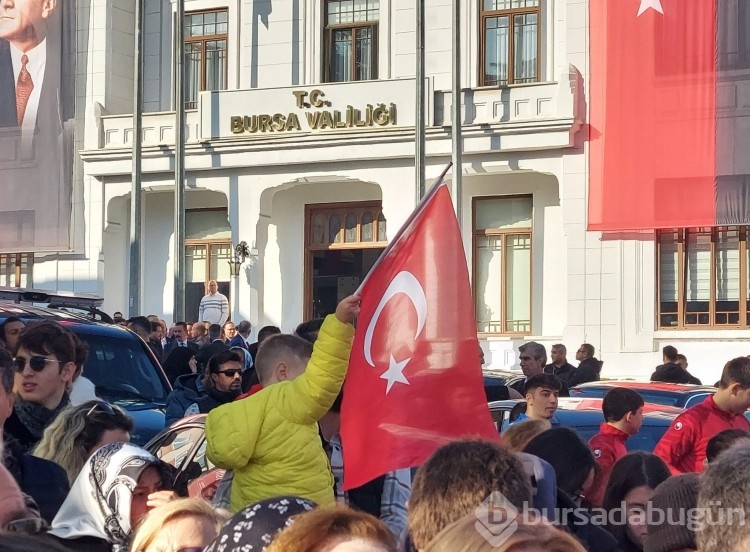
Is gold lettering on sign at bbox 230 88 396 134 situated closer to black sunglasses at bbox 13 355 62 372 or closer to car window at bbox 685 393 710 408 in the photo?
car window at bbox 685 393 710 408

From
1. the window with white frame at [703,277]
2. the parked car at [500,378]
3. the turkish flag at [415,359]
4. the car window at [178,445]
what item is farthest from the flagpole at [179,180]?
the turkish flag at [415,359]

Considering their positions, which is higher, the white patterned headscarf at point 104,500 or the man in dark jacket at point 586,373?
the white patterned headscarf at point 104,500

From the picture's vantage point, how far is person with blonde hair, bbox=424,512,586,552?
2.26 meters

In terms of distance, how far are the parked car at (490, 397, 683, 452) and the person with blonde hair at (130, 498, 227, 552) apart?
216 inches

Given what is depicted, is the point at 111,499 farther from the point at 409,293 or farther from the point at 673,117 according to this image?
the point at 673,117

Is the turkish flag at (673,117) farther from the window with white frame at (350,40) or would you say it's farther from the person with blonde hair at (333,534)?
the person with blonde hair at (333,534)

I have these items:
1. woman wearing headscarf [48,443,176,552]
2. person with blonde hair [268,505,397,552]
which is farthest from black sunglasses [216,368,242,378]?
person with blonde hair [268,505,397,552]

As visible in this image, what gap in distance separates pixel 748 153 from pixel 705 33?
6.63 feet

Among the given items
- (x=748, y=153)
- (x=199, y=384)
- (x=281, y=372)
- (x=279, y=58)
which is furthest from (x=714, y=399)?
(x=279, y=58)

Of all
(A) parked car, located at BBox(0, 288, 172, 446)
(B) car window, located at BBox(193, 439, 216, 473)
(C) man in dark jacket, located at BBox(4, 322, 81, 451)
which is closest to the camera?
(C) man in dark jacket, located at BBox(4, 322, 81, 451)

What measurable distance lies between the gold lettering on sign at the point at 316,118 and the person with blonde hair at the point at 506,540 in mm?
20950

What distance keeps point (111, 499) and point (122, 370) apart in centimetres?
614

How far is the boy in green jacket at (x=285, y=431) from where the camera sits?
551cm

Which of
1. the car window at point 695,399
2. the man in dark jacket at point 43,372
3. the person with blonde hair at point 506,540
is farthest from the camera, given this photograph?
the car window at point 695,399
